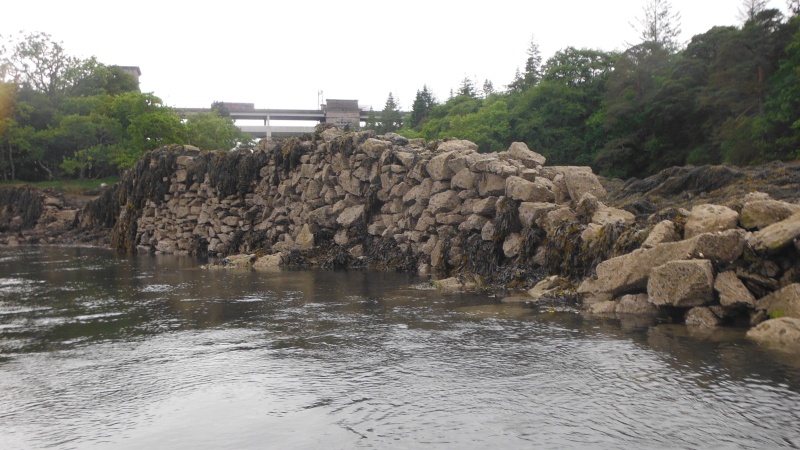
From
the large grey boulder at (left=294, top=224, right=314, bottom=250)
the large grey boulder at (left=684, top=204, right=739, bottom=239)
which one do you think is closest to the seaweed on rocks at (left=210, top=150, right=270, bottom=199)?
the large grey boulder at (left=294, top=224, right=314, bottom=250)

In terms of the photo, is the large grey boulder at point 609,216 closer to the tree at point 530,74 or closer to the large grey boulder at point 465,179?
the large grey boulder at point 465,179

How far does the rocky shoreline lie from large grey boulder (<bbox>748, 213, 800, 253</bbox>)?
0.02 m

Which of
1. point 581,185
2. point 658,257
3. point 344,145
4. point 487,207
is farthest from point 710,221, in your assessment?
point 344,145

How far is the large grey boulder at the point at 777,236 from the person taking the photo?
7727 millimetres

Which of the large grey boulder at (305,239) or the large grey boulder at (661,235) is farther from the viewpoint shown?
the large grey boulder at (305,239)

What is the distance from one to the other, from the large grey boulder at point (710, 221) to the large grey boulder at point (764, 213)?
0.18 metres

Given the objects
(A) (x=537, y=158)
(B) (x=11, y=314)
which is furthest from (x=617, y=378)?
(A) (x=537, y=158)

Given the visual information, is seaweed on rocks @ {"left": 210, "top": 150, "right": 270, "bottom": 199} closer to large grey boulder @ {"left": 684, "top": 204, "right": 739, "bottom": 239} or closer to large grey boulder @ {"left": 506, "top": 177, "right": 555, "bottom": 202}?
large grey boulder @ {"left": 506, "top": 177, "right": 555, "bottom": 202}

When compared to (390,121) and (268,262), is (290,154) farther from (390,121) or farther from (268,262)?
(390,121)

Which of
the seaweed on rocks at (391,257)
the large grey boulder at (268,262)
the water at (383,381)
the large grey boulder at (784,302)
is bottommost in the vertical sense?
the large grey boulder at (268,262)

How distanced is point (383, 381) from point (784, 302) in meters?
5.22

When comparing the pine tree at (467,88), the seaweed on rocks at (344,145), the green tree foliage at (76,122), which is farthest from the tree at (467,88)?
the seaweed on rocks at (344,145)

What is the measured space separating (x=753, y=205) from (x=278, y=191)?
18.8 metres

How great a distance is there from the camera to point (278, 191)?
975 inches
